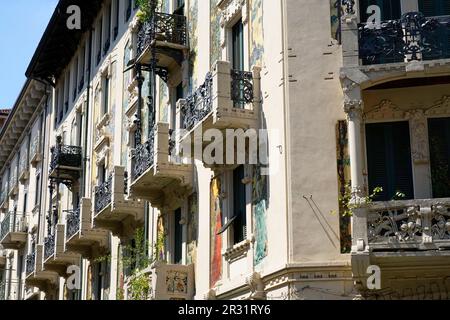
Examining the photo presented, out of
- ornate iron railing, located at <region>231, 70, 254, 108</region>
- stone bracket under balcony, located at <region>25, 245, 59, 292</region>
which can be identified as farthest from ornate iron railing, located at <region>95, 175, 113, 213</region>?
ornate iron railing, located at <region>231, 70, 254, 108</region>

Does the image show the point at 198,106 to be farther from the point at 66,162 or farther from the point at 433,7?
the point at 66,162

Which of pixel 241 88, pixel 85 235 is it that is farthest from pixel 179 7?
pixel 85 235

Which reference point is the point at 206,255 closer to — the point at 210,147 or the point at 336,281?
the point at 210,147

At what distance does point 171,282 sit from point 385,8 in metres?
8.59

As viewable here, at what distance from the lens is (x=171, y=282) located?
73.7 ft

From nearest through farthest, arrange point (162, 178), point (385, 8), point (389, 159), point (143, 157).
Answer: point (389, 159)
point (385, 8)
point (162, 178)
point (143, 157)

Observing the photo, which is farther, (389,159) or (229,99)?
(229,99)

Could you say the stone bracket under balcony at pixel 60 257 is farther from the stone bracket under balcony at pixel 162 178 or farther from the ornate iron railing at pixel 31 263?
the stone bracket under balcony at pixel 162 178

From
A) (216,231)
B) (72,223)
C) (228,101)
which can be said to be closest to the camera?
(228,101)

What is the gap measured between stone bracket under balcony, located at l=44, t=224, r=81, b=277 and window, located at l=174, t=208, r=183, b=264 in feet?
29.3

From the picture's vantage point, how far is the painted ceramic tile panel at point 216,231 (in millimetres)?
21047

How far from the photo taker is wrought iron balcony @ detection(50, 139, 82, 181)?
115ft

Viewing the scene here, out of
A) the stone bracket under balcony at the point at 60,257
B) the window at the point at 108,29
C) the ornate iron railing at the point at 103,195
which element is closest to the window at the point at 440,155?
the ornate iron railing at the point at 103,195

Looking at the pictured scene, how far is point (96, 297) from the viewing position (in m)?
31.5
